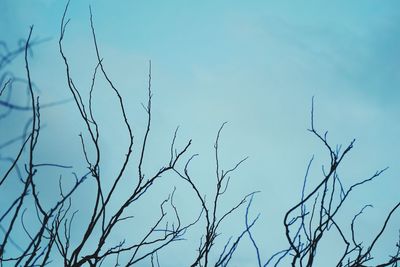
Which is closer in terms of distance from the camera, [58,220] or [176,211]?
[58,220]

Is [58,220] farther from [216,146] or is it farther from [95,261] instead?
[216,146]

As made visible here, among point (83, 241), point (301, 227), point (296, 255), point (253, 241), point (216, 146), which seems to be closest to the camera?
point (83, 241)

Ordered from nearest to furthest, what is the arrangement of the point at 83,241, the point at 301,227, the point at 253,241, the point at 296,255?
the point at 83,241
the point at 296,255
the point at 253,241
the point at 301,227

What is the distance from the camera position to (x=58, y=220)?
2.39 m

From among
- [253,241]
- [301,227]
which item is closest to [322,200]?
[301,227]

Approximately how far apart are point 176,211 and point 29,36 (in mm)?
1656

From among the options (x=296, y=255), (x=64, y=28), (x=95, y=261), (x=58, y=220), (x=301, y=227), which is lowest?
(x=296, y=255)

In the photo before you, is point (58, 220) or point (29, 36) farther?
point (58, 220)

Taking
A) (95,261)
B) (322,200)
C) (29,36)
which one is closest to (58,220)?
(95,261)

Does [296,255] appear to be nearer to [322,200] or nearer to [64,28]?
[322,200]

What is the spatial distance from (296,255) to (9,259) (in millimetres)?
1521

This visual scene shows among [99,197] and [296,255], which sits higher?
[99,197]

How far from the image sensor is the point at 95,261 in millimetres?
1948

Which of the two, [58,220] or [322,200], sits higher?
[58,220]
